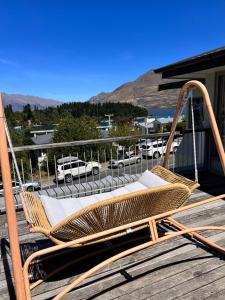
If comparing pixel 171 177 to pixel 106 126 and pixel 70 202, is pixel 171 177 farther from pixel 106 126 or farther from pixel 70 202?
pixel 106 126

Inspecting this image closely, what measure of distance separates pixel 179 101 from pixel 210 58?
1.77 meters

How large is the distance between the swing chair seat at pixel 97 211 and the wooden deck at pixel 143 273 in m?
0.44

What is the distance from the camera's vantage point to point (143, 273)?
7.36 feet

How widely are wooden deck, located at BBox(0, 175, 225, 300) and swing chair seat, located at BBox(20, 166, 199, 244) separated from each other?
0.44 m

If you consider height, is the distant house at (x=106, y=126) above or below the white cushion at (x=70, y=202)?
below

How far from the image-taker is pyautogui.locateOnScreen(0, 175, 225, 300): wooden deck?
202 centimetres

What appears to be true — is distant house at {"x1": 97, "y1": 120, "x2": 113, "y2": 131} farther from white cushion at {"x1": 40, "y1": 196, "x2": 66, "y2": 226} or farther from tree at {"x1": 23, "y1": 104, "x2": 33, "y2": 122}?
white cushion at {"x1": 40, "y1": 196, "x2": 66, "y2": 226}

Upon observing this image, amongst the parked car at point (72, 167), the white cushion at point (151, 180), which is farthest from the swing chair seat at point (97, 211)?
the parked car at point (72, 167)

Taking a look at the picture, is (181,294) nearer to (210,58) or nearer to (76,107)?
(210,58)

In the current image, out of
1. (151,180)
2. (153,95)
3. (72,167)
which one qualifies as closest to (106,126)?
(72,167)

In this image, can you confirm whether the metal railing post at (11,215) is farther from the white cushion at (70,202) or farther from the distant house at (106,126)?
the distant house at (106,126)

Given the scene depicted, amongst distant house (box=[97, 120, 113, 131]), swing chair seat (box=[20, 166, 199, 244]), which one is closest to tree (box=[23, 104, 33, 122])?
distant house (box=[97, 120, 113, 131])

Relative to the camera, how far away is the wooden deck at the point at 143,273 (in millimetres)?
2016

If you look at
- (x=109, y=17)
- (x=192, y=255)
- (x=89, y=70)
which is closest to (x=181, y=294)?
(x=192, y=255)
